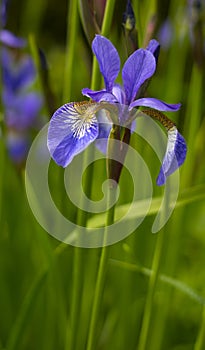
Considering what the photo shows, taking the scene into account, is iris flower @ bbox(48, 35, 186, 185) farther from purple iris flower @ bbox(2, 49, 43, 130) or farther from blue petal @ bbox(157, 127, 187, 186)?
purple iris flower @ bbox(2, 49, 43, 130)

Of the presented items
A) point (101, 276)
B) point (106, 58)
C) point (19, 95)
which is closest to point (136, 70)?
point (106, 58)

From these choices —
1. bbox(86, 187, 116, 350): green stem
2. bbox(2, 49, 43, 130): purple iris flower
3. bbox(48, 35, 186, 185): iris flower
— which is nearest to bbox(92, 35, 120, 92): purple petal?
bbox(48, 35, 186, 185): iris flower

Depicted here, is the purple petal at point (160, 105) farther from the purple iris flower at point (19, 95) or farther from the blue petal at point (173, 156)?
the purple iris flower at point (19, 95)

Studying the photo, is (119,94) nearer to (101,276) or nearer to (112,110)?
(112,110)

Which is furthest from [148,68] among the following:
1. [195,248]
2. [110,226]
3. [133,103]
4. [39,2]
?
[39,2]

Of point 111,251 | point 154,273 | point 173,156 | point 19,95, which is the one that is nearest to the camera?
point 173,156

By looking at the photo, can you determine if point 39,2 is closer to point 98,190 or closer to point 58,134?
point 98,190

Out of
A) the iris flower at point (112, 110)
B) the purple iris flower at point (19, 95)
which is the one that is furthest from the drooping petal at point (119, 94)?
the purple iris flower at point (19, 95)
